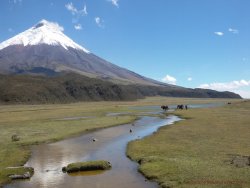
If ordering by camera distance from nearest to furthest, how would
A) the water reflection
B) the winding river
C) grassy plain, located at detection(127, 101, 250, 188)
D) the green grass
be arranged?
1. grassy plain, located at detection(127, 101, 250, 188)
2. the winding river
3. the water reflection
4. the green grass

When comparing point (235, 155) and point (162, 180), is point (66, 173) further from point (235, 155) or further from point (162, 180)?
point (235, 155)

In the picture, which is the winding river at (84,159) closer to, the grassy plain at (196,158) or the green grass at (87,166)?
the green grass at (87,166)

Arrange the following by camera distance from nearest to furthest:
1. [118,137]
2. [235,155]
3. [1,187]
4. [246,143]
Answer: [1,187] < [235,155] < [246,143] < [118,137]

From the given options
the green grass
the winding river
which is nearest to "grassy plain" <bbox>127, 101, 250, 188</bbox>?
the winding river

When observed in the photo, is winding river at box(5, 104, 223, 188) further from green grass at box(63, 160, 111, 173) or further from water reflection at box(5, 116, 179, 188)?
green grass at box(63, 160, 111, 173)

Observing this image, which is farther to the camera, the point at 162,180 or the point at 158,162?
the point at 158,162

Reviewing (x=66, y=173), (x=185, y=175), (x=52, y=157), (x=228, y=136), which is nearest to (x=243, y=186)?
(x=185, y=175)

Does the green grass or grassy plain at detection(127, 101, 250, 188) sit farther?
the green grass

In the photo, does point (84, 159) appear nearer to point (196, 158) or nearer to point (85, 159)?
point (85, 159)

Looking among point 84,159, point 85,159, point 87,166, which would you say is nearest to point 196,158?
point 87,166
